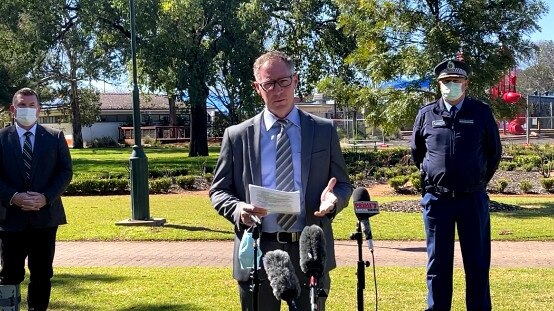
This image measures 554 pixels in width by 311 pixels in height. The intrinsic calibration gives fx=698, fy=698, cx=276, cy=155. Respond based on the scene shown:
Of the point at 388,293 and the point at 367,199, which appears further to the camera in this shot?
the point at 388,293

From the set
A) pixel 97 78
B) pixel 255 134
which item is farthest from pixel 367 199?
pixel 97 78

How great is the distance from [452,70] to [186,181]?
1517 cm

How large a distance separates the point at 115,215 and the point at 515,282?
9195 mm

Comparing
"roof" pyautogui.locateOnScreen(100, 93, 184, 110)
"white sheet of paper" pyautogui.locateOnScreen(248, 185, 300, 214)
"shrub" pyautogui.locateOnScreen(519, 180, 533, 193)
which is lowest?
"shrub" pyautogui.locateOnScreen(519, 180, 533, 193)

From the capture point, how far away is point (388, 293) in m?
7.29

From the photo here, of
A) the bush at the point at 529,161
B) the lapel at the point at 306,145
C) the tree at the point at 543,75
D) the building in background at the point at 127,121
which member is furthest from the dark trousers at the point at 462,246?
the tree at the point at 543,75

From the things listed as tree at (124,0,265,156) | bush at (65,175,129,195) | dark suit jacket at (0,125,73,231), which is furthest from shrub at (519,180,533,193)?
dark suit jacket at (0,125,73,231)

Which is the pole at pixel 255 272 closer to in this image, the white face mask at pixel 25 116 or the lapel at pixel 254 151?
the lapel at pixel 254 151

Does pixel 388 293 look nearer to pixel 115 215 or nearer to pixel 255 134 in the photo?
pixel 255 134

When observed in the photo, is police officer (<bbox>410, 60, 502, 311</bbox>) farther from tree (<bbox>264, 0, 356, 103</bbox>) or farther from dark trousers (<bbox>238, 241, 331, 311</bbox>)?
tree (<bbox>264, 0, 356, 103</bbox>)

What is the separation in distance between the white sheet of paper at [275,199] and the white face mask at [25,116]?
121 inches

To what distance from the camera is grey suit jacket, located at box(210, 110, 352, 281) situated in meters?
4.03

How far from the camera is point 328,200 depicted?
3.81 meters

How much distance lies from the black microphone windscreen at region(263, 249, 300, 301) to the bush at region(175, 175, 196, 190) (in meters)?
17.6
